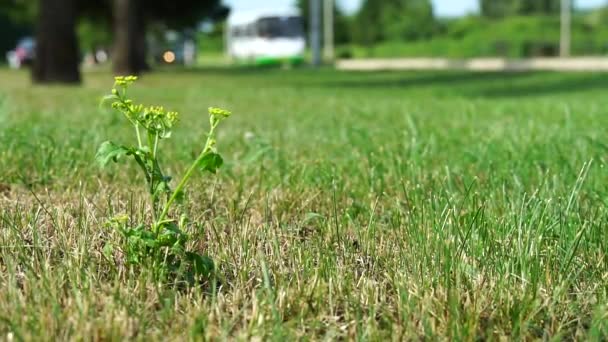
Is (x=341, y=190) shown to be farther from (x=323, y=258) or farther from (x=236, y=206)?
(x=323, y=258)

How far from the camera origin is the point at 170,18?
3644 centimetres

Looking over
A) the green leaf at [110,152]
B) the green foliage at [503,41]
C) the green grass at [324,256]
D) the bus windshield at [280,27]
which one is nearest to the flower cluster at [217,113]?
the green leaf at [110,152]

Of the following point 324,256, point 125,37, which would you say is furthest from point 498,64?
point 324,256

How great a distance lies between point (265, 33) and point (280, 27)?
0.86 meters

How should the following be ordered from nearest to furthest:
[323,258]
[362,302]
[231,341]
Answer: [231,341], [362,302], [323,258]

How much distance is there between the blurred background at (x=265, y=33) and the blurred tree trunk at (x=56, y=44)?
0.07 feet

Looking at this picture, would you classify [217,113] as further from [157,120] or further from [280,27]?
[280,27]

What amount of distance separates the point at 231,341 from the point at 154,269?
353 millimetres

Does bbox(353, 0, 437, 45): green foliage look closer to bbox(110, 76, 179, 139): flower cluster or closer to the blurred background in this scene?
the blurred background

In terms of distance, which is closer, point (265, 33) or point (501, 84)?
point (501, 84)

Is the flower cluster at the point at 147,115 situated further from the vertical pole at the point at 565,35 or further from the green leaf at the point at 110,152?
the vertical pole at the point at 565,35

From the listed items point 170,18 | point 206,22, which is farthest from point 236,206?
point 206,22

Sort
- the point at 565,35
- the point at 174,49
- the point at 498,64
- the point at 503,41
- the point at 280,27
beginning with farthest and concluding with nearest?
1. the point at 174,49
2. the point at 280,27
3. the point at 565,35
4. the point at 503,41
5. the point at 498,64

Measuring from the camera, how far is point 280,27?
4262 cm
